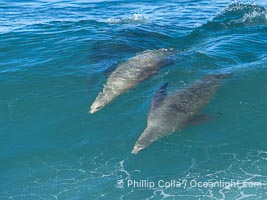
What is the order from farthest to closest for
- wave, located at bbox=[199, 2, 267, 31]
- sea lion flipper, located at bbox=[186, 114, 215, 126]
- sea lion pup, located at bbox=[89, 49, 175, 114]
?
wave, located at bbox=[199, 2, 267, 31] < sea lion pup, located at bbox=[89, 49, 175, 114] < sea lion flipper, located at bbox=[186, 114, 215, 126]

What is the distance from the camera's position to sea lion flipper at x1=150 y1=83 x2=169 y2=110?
2067 centimetres

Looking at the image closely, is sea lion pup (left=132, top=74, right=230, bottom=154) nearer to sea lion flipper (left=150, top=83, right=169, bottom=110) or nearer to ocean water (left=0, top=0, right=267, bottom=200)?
sea lion flipper (left=150, top=83, right=169, bottom=110)

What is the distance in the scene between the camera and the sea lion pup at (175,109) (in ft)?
61.0

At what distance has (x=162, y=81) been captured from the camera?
23.5 meters

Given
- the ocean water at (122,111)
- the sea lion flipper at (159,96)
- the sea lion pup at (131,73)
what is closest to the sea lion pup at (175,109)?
the sea lion flipper at (159,96)

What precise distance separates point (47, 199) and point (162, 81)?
959 cm

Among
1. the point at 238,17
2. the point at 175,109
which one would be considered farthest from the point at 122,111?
the point at 238,17

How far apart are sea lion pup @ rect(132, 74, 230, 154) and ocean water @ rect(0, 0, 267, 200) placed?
32cm

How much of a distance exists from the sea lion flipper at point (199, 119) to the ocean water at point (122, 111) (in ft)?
0.75

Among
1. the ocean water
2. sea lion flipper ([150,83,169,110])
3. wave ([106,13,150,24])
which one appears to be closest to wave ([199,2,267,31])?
the ocean water

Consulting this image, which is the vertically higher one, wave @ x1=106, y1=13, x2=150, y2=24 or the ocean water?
wave @ x1=106, y1=13, x2=150, y2=24

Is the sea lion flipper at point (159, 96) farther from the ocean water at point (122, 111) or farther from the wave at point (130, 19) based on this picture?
the wave at point (130, 19)

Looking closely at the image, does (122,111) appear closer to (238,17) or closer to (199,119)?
(199,119)

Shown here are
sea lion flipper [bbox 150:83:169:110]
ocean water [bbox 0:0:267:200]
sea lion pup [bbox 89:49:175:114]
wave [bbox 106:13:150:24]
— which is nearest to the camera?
ocean water [bbox 0:0:267:200]
